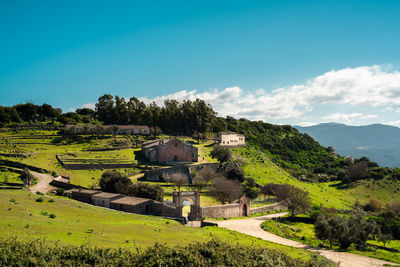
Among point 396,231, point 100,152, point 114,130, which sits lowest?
point 396,231

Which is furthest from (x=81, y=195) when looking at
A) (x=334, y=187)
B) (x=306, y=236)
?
(x=334, y=187)

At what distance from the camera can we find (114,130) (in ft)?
268

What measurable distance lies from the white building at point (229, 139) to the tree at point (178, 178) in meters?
26.4

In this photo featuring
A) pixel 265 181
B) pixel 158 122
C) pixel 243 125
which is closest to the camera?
pixel 265 181

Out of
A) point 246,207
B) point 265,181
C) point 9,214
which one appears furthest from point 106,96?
point 9,214

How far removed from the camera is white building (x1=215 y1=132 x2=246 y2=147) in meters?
85.3

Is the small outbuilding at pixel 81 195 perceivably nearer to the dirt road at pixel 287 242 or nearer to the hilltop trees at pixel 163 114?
the dirt road at pixel 287 242

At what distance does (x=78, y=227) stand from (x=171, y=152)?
155ft

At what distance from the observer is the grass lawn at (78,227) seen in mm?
18844

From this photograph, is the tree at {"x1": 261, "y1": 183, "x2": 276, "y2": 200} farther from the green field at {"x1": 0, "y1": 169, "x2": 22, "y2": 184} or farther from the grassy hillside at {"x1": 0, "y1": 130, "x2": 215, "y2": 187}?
the green field at {"x1": 0, "y1": 169, "x2": 22, "y2": 184}

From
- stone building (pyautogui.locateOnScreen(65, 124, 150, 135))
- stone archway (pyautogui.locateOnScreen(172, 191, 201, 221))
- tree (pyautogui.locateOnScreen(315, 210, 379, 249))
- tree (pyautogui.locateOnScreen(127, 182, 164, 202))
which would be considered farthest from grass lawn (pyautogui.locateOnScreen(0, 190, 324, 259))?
stone building (pyautogui.locateOnScreen(65, 124, 150, 135))

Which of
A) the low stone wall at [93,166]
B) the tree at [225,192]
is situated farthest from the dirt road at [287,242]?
the low stone wall at [93,166]

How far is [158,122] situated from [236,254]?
79.9 meters

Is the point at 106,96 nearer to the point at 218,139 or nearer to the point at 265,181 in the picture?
the point at 218,139
